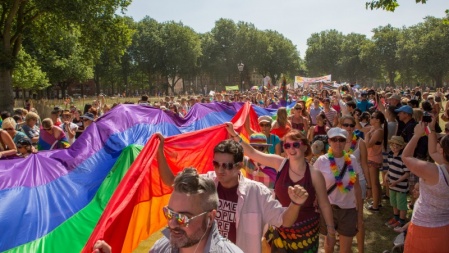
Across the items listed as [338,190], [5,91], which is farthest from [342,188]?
[5,91]

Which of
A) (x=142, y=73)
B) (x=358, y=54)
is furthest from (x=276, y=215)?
(x=358, y=54)

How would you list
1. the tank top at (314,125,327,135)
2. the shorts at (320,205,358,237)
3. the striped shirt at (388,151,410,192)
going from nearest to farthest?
the shorts at (320,205,358,237)
the striped shirt at (388,151,410,192)
the tank top at (314,125,327,135)

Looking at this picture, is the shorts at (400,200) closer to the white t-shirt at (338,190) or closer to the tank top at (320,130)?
the white t-shirt at (338,190)

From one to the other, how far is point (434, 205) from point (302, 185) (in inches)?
45.8

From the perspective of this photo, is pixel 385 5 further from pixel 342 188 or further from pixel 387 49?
pixel 387 49

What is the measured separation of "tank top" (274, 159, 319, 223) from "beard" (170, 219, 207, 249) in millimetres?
1881

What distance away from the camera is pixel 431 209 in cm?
339

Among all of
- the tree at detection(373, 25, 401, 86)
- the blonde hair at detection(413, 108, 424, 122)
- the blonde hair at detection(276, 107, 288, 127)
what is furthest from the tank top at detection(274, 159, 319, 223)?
the tree at detection(373, 25, 401, 86)

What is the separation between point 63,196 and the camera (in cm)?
483

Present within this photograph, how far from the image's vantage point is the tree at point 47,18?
1792cm

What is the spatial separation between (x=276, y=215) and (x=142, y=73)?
80950 mm

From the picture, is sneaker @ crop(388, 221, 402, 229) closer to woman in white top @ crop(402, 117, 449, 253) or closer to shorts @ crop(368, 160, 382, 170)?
shorts @ crop(368, 160, 382, 170)

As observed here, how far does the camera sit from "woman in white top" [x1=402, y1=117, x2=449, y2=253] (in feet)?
10.7

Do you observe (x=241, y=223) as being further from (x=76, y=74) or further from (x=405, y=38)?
(x=405, y=38)
